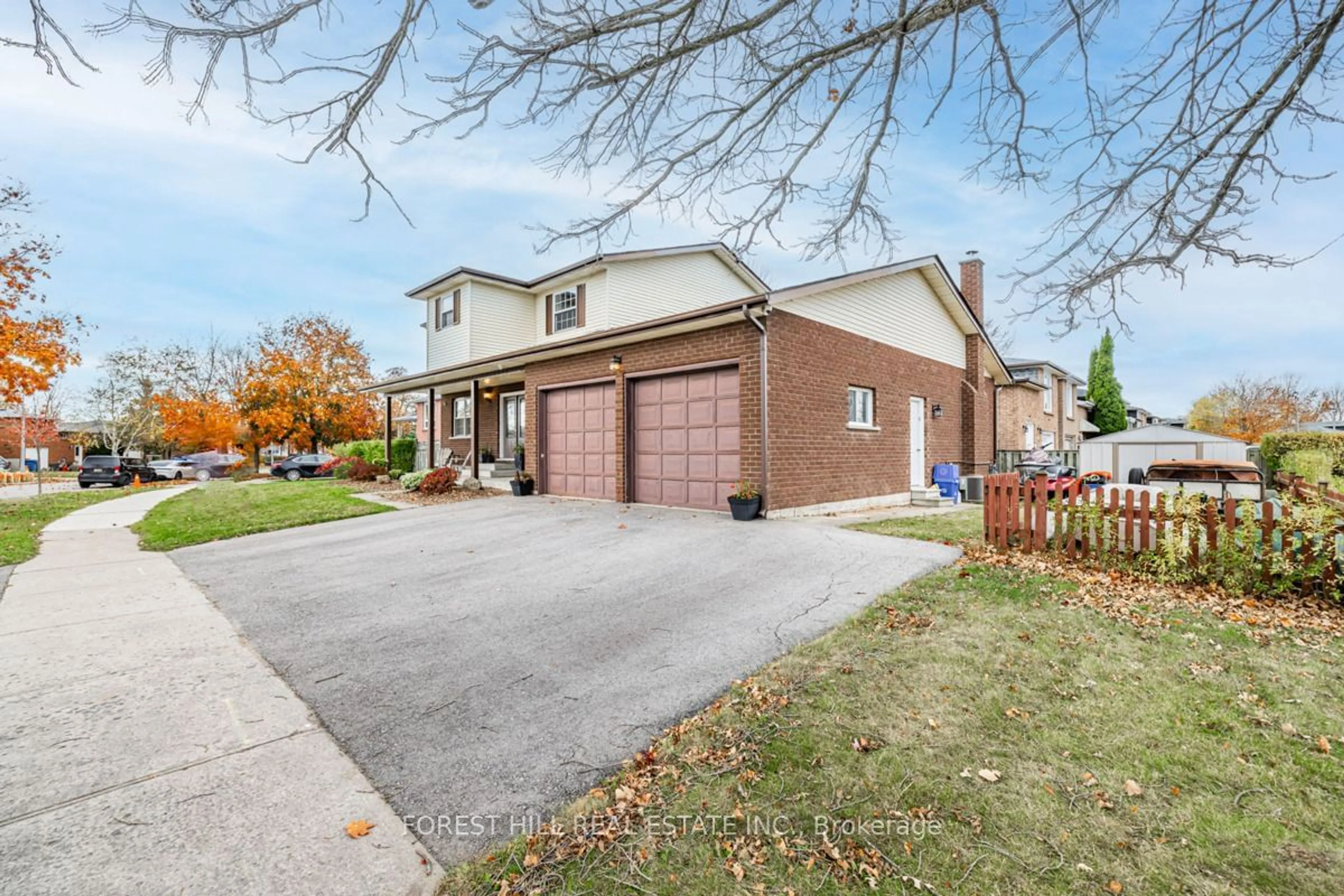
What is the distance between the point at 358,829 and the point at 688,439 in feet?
28.6

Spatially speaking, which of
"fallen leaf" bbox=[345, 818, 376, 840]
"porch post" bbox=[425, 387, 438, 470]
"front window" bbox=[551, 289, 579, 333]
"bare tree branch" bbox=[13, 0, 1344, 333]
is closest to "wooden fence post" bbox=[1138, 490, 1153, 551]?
"bare tree branch" bbox=[13, 0, 1344, 333]

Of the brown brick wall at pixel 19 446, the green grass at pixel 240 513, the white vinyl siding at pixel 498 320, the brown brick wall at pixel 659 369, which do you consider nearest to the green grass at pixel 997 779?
the brown brick wall at pixel 659 369

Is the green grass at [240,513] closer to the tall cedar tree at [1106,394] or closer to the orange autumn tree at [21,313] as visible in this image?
the orange autumn tree at [21,313]

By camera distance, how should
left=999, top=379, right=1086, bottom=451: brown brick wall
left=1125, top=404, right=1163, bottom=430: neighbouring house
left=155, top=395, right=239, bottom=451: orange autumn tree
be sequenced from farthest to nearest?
left=1125, top=404, right=1163, bottom=430: neighbouring house, left=155, top=395, right=239, bottom=451: orange autumn tree, left=999, top=379, right=1086, bottom=451: brown brick wall

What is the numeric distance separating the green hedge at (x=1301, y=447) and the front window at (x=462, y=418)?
25.1 m

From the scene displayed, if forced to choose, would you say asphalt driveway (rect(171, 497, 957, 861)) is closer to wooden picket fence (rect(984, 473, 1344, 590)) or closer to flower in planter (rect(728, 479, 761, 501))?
flower in planter (rect(728, 479, 761, 501))

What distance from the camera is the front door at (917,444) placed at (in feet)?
45.9

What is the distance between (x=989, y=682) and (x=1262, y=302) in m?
5.25

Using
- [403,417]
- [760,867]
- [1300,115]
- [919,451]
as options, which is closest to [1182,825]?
[760,867]

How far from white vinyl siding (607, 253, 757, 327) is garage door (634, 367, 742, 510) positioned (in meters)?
4.31

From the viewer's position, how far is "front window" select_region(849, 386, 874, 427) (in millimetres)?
11898

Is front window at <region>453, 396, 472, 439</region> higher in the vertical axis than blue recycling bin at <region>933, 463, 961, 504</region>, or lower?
higher

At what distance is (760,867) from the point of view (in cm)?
203

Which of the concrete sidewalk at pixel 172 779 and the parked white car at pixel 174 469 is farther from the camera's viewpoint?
the parked white car at pixel 174 469
